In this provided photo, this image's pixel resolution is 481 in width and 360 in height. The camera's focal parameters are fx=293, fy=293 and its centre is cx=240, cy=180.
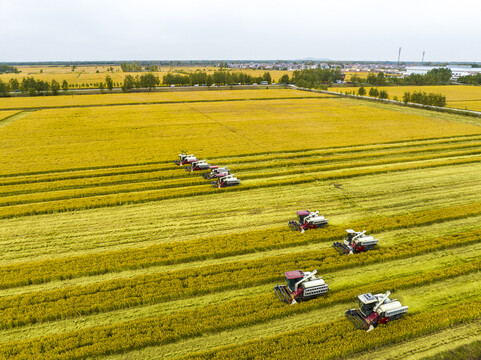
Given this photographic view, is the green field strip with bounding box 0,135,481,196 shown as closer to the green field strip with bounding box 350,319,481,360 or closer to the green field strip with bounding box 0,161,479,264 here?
the green field strip with bounding box 0,161,479,264

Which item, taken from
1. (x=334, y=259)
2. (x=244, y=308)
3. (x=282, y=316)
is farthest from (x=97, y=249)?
(x=334, y=259)

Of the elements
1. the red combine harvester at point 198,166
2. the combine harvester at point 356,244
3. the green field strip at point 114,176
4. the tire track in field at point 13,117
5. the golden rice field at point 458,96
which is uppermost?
the golden rice field at point 458,96

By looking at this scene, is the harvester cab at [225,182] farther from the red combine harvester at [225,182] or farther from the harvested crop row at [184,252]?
the harvested crop row at [184,252]

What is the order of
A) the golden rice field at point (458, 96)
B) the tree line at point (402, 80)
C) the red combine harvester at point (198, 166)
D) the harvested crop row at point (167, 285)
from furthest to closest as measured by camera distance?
the tree line at point (402, 80) → the golden rice field at point (458, 96) → the red combine harvester at point (198, 166) → the harvested crop row at point (167, 285)

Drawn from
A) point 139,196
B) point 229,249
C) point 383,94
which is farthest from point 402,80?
point 229,249

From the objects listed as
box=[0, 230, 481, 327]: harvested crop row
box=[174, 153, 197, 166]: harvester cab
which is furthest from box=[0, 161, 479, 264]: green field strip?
box=[174, 153, 197, 166]: harvester cab

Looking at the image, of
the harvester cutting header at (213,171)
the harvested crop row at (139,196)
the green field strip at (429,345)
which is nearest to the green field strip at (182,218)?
the harvested crop row at (139,196)

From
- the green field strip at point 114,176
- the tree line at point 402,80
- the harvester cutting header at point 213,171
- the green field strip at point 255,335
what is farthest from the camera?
the tree line at point 402,80
